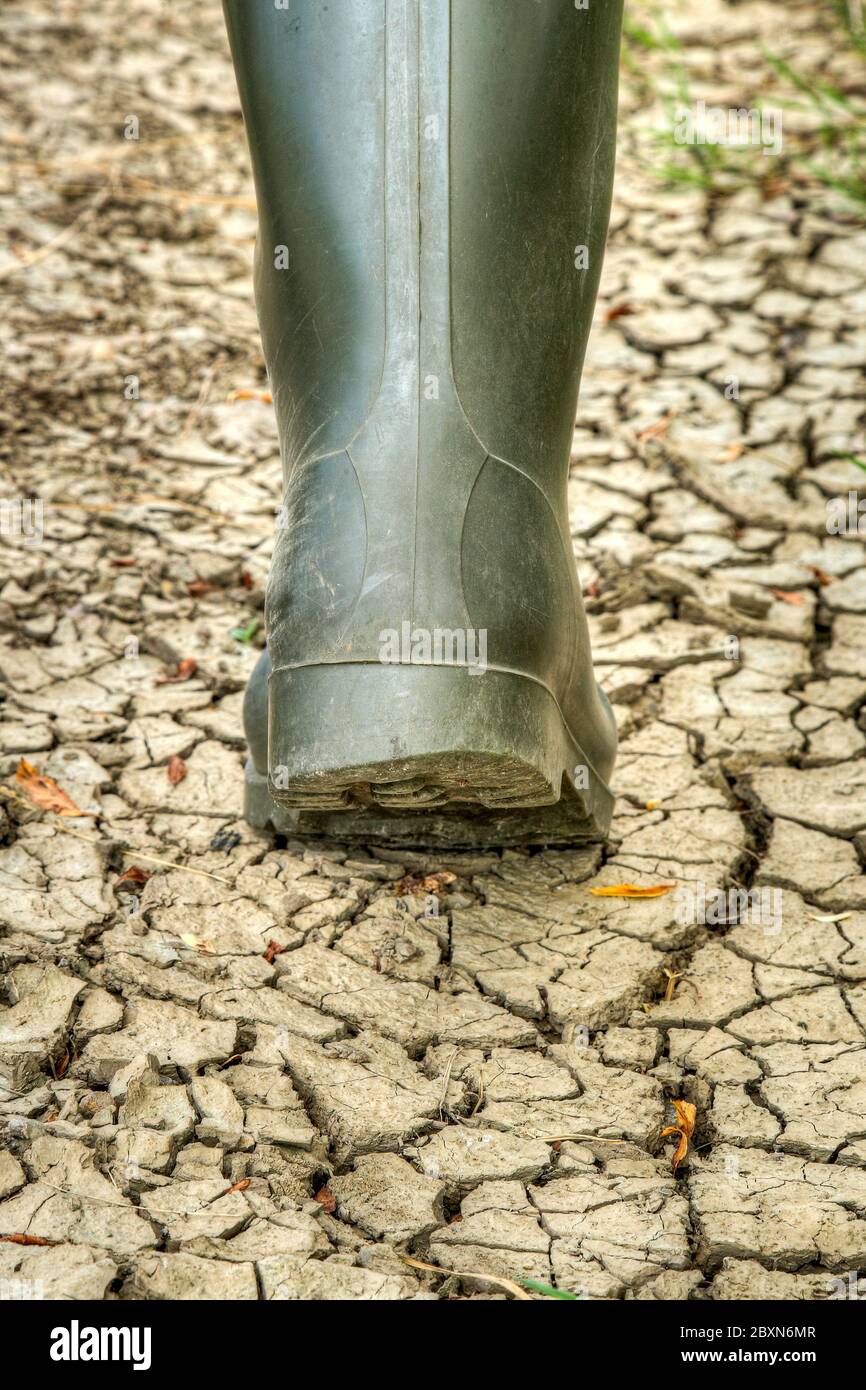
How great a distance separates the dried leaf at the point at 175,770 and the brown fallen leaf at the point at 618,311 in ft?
4.44

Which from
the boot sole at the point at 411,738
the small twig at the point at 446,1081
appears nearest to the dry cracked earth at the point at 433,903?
the small twig at the point at 446,1081

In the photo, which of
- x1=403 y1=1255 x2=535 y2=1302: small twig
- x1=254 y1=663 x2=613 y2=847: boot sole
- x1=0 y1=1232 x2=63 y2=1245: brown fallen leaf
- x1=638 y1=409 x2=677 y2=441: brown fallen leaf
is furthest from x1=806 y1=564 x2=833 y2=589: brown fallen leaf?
x1=0 y1=1232 x2=63 y2=1245: brown fallen leaf

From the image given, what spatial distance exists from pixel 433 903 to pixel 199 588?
0.69 m

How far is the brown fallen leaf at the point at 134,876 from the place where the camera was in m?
1.54

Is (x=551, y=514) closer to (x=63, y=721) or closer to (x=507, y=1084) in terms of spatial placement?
(x=507, y=1084)

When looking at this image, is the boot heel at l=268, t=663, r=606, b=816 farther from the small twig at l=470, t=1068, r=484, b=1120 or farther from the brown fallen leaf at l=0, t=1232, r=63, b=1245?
the brown fallen leaf at l=0, t=1232, r=63, b=1245

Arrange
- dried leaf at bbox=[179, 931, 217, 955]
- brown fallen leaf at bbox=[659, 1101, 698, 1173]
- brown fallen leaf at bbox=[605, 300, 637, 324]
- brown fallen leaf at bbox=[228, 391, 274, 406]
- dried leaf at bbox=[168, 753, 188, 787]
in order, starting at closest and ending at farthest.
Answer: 1. brown fallen leaf at bbox=[659, 1101, 698, 1173]
2. dried leaf at bbox=[179, 931, 217, 955]
3. dried leaf at bbox=[168, 753, 188, 787]
4. brown fallen leaf at bbox=[228, 391, 274, 406]
5. brown fallen leaf at bbox=[605, 300, 637, 324]

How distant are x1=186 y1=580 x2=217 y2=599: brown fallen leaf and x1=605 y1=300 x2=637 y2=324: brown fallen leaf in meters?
1.04

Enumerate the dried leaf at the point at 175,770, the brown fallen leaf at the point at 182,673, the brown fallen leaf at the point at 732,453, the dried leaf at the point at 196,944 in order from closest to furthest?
the dried leaf at the point at 196,944 → the dried leaf at the point at 175,770 → the brown fallen leaf at the point at 182,673 → the brown fallen leaf at the point at 732,453

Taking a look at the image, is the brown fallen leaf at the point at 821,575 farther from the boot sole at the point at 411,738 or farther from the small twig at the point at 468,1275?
the small twig at the point at 468,1275

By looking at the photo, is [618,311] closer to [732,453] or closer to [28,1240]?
[732,453]

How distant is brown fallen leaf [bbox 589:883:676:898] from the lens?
5.13ft

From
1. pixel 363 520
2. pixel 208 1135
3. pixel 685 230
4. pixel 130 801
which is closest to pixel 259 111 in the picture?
pixel 363 520

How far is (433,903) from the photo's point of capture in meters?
1.53
